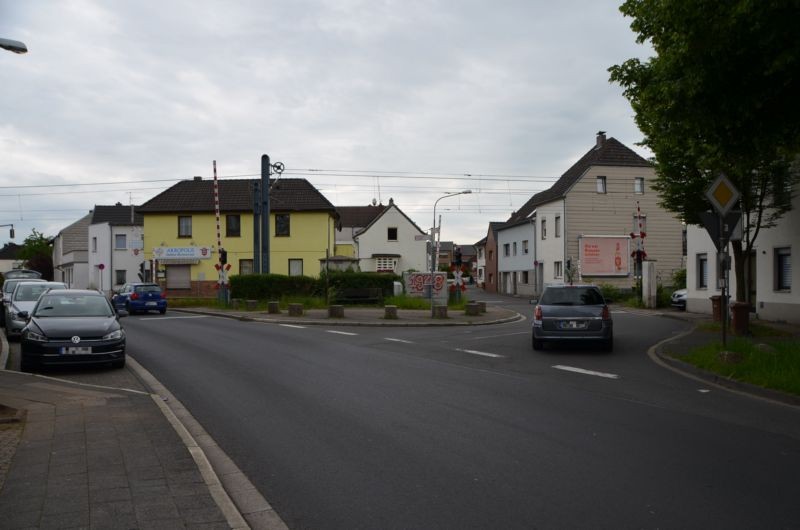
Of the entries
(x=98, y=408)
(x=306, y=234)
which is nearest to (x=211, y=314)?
(x=306, y=234)

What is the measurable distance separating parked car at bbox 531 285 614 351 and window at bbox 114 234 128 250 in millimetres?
53480

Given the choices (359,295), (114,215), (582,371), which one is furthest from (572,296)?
(114,215)

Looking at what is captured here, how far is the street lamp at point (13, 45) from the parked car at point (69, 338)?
4.54 metres

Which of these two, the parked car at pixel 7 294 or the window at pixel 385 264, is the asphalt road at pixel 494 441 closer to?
the parked car at pixel 7 294

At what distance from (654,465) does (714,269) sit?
73.5 feet

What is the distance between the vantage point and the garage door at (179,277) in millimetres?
48594

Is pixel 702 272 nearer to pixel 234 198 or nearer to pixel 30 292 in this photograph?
pixel 30 292

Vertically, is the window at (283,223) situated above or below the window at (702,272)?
above

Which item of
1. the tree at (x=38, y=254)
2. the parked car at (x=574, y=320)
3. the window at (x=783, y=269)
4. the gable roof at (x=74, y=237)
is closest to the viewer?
the parked car at (x=574, y=320)

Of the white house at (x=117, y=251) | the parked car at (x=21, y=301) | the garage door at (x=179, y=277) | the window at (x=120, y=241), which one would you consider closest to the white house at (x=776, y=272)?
the parked car at (x=21, y=301)

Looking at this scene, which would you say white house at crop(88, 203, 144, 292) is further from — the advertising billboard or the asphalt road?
the asphalt road

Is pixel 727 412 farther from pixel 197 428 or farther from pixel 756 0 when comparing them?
pixel 197 428

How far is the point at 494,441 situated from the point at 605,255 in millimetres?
44610

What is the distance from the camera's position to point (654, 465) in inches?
239
